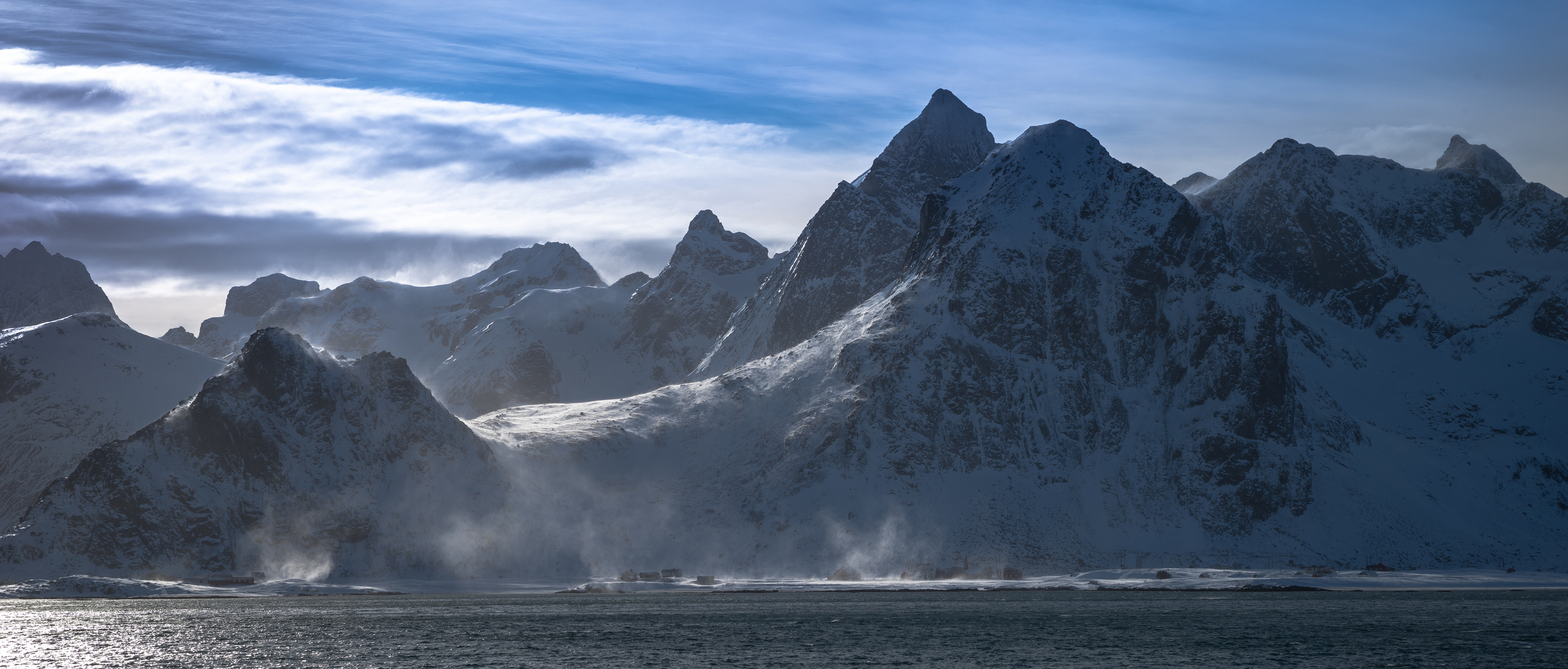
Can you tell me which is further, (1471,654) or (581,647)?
(581,647)

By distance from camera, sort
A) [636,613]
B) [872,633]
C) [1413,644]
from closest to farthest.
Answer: [1413,644]
[872,633]
[636,613]

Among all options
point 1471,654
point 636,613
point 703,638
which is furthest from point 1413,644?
point 636,613

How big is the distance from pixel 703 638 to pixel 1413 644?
69.9 m

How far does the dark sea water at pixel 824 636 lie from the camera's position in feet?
415

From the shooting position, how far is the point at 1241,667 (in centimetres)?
11875

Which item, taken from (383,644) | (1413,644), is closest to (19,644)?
(383,644)

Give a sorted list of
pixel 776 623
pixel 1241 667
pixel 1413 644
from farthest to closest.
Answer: pixel 776 623 < pixel 1413 644 < pixel 1241 667

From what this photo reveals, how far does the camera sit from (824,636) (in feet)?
498

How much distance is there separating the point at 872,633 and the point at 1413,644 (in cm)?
5393

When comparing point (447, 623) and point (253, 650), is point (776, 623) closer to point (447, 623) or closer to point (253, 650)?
point (447, 623)

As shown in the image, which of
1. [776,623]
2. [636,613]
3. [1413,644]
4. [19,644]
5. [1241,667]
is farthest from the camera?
[636,613]

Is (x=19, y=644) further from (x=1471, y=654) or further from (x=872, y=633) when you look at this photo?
(x=1471, y=654)

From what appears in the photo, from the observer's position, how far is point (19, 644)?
144 metres

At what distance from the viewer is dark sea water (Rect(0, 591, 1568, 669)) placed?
415ft
